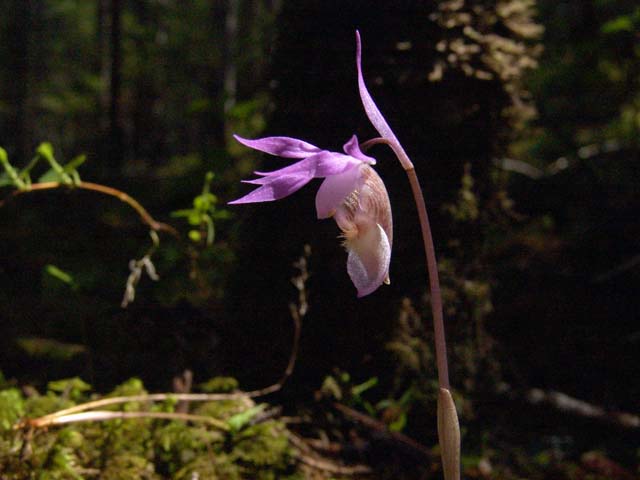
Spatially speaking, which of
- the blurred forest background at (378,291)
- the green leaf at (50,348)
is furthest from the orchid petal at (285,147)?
the green leaf at (50,348)

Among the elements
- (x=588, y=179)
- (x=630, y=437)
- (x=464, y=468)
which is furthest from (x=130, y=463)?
(x=588, y=179)

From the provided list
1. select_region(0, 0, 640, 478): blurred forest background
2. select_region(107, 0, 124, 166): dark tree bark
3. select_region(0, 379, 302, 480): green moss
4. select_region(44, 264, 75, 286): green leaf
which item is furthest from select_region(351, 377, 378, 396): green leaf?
select_region(107, 0, 124, 166): dark tree bark

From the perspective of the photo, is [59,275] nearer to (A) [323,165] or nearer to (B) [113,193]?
(B) [113,193]

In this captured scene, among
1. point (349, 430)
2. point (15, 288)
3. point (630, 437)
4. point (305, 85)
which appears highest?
point (305, 85)

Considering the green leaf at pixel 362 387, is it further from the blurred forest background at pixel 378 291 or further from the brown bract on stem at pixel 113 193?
the brown bract on stem at pixel 113 193

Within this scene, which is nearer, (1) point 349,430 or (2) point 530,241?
(1) point 349,430

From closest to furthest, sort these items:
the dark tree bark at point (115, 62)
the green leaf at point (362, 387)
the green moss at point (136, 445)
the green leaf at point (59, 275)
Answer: the green moss at point (136, 445) → the green leaf at point (362, 387) → the green leaf at point (59, 275) → the dark tree bark at point (115, 62)

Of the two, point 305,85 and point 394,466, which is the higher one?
point 305,85

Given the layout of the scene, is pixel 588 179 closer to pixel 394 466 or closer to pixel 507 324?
pixel 507 324

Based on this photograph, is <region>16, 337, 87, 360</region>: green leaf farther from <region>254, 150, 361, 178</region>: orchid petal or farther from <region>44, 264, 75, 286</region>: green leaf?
<region>254, 150, 361, 178</region>: orchid petal
